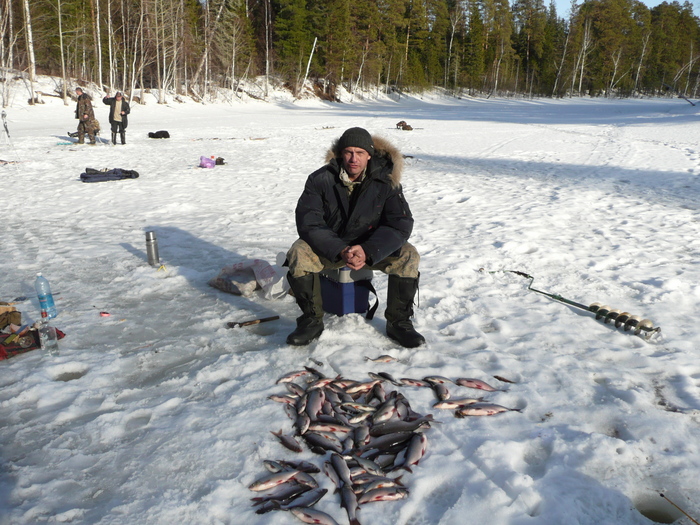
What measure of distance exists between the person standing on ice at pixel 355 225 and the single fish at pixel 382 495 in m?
1.55

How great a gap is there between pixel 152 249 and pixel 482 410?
415 cm

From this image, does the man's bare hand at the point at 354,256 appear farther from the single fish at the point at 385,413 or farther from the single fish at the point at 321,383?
the single fish at the point at 385,413

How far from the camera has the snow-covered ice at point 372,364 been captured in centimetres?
232

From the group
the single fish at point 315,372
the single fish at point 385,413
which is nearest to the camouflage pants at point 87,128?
the single fish at point 315,372

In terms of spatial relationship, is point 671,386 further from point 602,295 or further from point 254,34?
point 254,34

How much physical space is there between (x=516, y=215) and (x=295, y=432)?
6.32 meters

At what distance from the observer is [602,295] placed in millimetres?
4840

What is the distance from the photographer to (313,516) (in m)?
2.16

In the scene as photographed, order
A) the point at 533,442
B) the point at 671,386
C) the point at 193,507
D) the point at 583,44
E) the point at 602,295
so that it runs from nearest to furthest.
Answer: the point at 193,507 < the point at 533,442 < the point at 671,386 < the point at 602,295 < the point at 583,44

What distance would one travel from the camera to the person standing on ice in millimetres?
3699

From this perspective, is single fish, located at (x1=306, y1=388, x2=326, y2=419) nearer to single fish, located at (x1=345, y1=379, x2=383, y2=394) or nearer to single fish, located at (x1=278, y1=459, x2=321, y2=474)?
single fish, located at (x1=345, y1=379, x2=383, y2=394)

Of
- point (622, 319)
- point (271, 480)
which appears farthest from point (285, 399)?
point (622, 319)

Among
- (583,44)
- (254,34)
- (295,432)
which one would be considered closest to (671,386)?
(295,432)

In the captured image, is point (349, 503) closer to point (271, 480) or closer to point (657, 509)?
point (271, 480)
